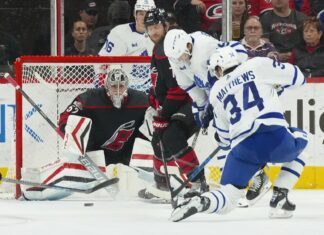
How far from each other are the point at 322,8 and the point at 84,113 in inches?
73.5

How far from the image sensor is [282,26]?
8.15 meters

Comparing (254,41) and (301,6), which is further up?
(301,6)

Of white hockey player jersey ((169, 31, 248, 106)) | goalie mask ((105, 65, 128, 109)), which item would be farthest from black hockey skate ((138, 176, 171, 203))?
white hockey player jersey ((169, 31, 248, 106))

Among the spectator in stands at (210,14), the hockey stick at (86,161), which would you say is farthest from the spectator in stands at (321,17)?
the hockey stick at (86,161)

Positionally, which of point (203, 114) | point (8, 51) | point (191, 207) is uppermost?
point (8, 51)

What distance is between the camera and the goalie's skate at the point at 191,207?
5848 mm

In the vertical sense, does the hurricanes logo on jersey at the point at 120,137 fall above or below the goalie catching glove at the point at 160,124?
below

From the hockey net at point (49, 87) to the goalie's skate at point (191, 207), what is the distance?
5.53ft

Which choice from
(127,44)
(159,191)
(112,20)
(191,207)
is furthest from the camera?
(112,20)

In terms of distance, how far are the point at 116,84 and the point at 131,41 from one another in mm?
748

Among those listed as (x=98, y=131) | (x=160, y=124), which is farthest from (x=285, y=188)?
(x=98, y=131)

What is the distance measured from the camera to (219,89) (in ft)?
19.8

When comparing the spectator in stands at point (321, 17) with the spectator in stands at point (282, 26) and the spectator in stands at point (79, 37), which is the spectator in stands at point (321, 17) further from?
the spectator in stands at point (79, 37)

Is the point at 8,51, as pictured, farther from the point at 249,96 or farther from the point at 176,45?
the point at 249,96
